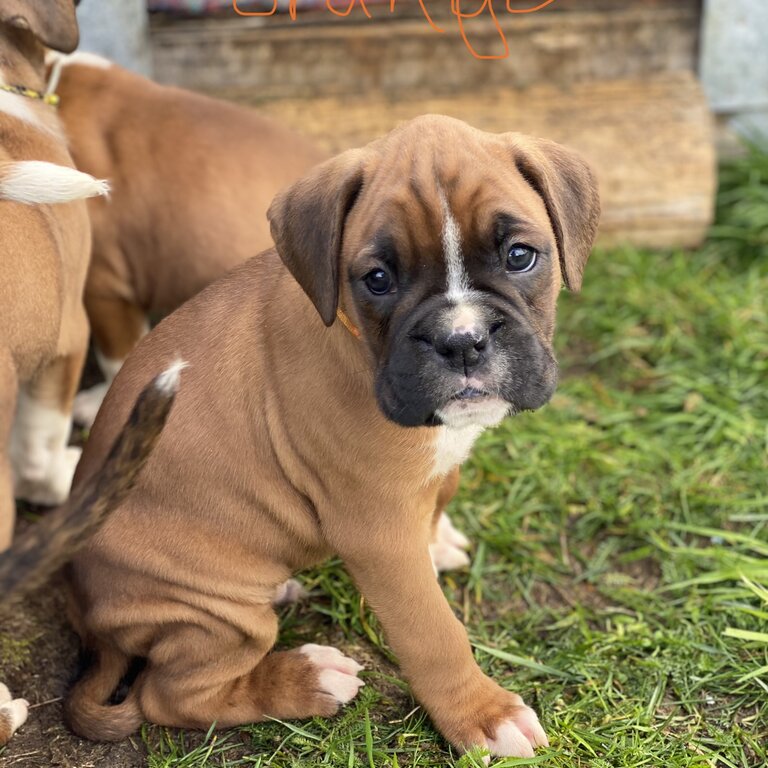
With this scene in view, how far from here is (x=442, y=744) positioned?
4.26 metres

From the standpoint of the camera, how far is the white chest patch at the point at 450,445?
3912 mm

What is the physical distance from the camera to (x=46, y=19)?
15.9 feet

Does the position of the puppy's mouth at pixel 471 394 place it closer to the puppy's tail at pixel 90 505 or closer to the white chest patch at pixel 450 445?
the white chest patch at pixel 450 445

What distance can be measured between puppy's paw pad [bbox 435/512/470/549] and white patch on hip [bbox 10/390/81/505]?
69.5 inches

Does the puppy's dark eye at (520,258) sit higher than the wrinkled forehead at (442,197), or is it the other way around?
the wrinkled forehead at (442,197)

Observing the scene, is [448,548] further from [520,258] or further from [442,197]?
[442,197]

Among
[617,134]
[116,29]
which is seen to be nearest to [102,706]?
[116,29]

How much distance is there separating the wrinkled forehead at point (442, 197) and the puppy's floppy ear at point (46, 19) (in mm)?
1978

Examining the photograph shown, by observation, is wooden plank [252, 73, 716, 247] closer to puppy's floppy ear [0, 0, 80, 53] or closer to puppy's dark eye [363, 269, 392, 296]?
puppy's floppy ear [0, 0, 80, 53]

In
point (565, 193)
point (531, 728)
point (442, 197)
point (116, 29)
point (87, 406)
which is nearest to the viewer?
point (442, 197)

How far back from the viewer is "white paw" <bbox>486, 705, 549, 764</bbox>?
13.4ft

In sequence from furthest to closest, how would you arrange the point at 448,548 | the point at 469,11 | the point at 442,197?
the point at 469,11, the point at 448,548, the point at 442,197

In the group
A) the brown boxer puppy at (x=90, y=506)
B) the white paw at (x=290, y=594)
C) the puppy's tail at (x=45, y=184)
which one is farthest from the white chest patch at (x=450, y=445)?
the puppy's tail at (x=45, y=184)

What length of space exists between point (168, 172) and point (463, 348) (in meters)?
2.87
